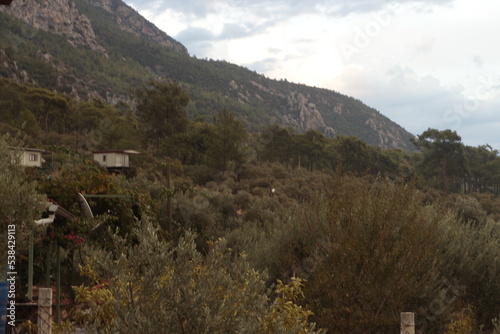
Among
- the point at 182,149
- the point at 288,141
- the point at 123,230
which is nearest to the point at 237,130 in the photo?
the point at 182,149

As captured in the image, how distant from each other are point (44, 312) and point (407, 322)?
17.4ft

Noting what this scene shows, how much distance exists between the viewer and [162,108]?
6034 cm

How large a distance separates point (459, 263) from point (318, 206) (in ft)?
13.0

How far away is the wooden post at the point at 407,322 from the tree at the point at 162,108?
53.6m

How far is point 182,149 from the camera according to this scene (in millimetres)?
54562

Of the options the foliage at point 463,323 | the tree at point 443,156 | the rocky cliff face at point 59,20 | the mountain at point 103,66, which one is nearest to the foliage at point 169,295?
the foliage at point 463,323

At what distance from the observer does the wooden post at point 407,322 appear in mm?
7945

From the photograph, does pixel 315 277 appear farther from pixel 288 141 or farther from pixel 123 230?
pixel 288 141

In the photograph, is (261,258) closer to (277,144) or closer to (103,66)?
(277,144)

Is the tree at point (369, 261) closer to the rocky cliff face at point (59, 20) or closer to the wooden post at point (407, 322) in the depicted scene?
the wooden post at point (407, 322)

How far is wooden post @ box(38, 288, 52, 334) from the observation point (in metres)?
6.98

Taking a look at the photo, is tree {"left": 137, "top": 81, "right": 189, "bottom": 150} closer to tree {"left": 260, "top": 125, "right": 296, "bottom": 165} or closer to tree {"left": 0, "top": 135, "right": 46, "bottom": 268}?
tree {"left": 260, "top": 125, "right": 296, "bottom": 165}

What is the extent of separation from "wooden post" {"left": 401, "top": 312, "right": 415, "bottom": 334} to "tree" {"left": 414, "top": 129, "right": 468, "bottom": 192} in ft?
225

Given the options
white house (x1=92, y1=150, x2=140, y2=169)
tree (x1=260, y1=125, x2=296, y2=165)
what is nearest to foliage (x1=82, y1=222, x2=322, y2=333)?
white house (x1=92, y1=150, x2=140, y2=169)
